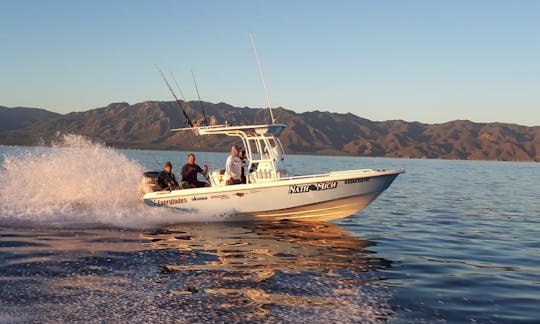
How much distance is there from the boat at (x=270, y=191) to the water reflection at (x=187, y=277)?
1.91m

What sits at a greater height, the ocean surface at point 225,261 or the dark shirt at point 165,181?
the dark shirt at point 165,181

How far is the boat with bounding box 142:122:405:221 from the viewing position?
50.0 feet

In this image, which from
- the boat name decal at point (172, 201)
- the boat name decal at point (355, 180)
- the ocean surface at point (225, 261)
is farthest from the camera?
the boat name decal at point (172, 201)

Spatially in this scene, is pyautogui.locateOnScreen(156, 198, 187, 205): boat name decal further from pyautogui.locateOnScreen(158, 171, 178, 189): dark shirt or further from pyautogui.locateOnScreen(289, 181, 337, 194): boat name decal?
pyautogui.locateOnScreen(289, 181, 337, 194): boat name decal

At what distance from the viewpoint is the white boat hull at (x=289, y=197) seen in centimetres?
1520

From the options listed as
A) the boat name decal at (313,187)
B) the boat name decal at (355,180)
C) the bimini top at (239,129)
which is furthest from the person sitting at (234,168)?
the boat name decal at (355,180)

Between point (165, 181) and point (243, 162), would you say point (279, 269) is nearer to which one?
point (243, 162)

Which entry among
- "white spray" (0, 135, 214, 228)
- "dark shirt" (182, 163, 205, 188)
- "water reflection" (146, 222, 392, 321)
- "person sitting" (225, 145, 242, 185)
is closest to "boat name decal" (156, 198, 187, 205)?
"white spray" (0, 135, 214, 228)

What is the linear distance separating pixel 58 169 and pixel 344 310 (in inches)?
565

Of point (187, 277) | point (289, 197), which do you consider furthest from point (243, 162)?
point (187, 277)

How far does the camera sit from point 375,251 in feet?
40.5

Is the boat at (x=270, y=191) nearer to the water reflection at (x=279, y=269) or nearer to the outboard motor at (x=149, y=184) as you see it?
the outboard motor at (x=149, y=184)

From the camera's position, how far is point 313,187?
1525 centimetres

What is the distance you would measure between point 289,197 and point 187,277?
698 centimetres
